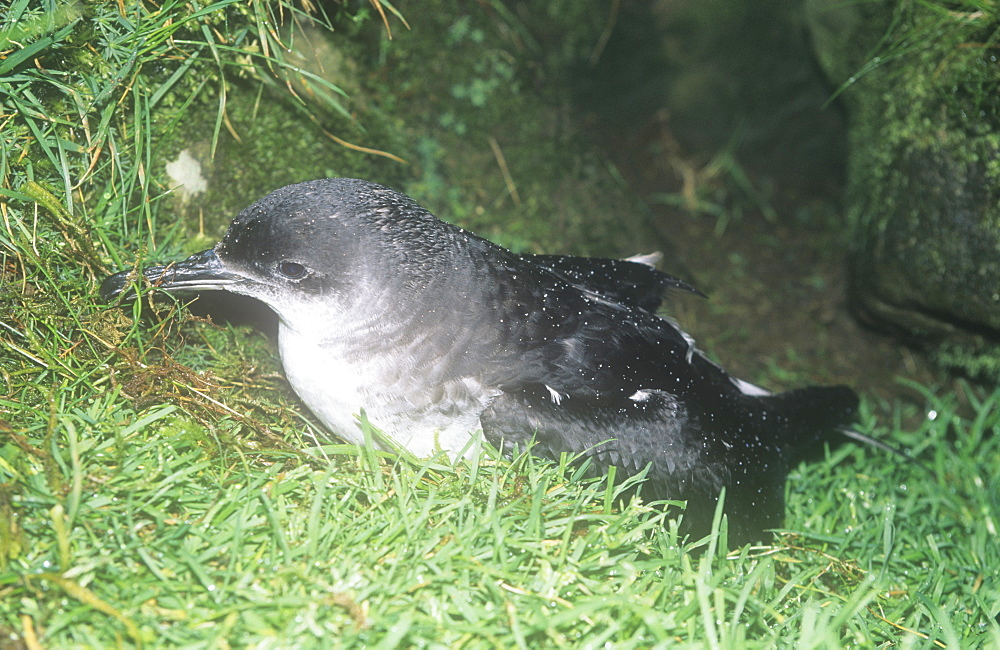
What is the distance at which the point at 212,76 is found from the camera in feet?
11.0

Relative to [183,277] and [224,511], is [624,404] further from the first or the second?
[183,277]

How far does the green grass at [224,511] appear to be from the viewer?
219cm

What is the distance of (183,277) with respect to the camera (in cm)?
299

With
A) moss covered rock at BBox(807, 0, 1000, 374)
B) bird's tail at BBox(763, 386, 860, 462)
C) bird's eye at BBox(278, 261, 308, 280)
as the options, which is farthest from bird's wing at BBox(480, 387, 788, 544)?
moss covered rock at BBox(807, 0, 1000, 374)

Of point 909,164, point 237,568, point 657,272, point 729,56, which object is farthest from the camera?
point 729,56

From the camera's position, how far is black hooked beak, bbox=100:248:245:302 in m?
2.95

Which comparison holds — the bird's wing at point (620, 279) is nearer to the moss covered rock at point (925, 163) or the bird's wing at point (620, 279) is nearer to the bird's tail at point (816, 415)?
the bird's tail at point (816, 415)

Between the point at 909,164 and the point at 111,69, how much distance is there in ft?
14.0

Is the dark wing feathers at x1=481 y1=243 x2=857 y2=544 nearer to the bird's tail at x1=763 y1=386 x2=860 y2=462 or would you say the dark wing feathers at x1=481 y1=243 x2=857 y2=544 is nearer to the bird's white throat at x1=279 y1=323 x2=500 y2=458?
the bird's white throat at x1=279 y1=323 x2=500 y2=458

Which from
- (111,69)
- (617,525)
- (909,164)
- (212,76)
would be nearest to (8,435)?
(111,69)

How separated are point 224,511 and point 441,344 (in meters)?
0.99

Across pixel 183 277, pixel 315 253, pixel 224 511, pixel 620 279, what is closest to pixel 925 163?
pixel 620 279

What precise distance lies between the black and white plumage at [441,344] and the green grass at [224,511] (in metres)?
0.17

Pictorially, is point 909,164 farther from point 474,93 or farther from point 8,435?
point 8,435
